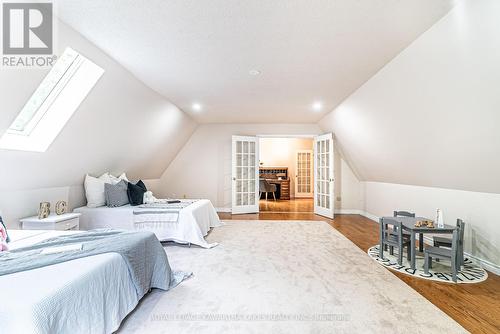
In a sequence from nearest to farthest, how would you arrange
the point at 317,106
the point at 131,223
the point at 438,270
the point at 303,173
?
the point at 438,270 → the point at 131,223 → the point at 317,106 → the point at 303,173

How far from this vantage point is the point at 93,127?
11.9ft

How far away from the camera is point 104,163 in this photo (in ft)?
14.9

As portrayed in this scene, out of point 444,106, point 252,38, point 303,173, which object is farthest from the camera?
point 303,173

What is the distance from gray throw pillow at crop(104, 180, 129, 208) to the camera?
425 centimetres

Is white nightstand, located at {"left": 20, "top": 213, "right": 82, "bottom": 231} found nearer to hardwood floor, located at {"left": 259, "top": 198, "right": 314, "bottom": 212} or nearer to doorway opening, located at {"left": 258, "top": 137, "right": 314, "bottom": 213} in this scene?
hardwood floor, located at {"left": 259, "top": 198, "right": 314, "bottom": 212}

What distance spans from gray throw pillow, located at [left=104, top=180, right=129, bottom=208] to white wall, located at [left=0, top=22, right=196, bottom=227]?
436mm

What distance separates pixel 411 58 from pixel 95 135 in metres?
4.20

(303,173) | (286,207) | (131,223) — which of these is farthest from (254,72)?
(303,173)

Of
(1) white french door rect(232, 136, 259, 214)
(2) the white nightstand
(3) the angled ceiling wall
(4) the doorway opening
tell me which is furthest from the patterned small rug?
(4) the doorway opening

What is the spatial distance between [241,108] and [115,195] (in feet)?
9.66

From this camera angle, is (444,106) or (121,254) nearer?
(121,254)

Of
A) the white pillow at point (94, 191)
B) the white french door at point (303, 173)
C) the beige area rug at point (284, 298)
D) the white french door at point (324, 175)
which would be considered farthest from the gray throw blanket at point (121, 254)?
the white french door at point (303, 173)

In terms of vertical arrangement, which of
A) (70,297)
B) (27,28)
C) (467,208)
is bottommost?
(70,297)

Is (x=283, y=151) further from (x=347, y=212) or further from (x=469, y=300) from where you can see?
(x=469, y=300)
